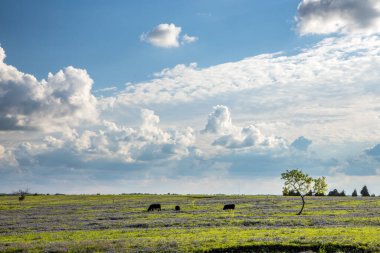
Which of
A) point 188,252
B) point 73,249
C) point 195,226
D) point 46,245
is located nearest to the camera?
point 188,252

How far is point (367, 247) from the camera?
32219 mm

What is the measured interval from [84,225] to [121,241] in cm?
2180

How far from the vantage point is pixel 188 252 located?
1249 inches

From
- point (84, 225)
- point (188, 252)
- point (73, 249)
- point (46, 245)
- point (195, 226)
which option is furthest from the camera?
point (84, 225)

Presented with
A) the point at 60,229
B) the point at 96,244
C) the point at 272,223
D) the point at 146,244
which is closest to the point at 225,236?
the point at 146,244

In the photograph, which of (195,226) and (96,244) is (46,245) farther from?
(195,226)

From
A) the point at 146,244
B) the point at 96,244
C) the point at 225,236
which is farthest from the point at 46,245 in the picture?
the point at 225,236

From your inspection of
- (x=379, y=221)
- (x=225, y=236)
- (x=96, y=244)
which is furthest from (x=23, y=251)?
(x=379, y=221)

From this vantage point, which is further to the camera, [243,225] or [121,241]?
[243,225]

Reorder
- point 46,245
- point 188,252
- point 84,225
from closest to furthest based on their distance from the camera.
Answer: point 188,252, point 46,245, point 84,225

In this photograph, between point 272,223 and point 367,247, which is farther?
point 272,223

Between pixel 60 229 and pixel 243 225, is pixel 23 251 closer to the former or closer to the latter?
pixel 60 229

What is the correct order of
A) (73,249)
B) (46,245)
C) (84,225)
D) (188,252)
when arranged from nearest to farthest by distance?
(188,252) → (73,249) → (46,245) → (84,225)

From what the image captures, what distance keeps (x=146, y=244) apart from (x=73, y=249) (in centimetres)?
570
